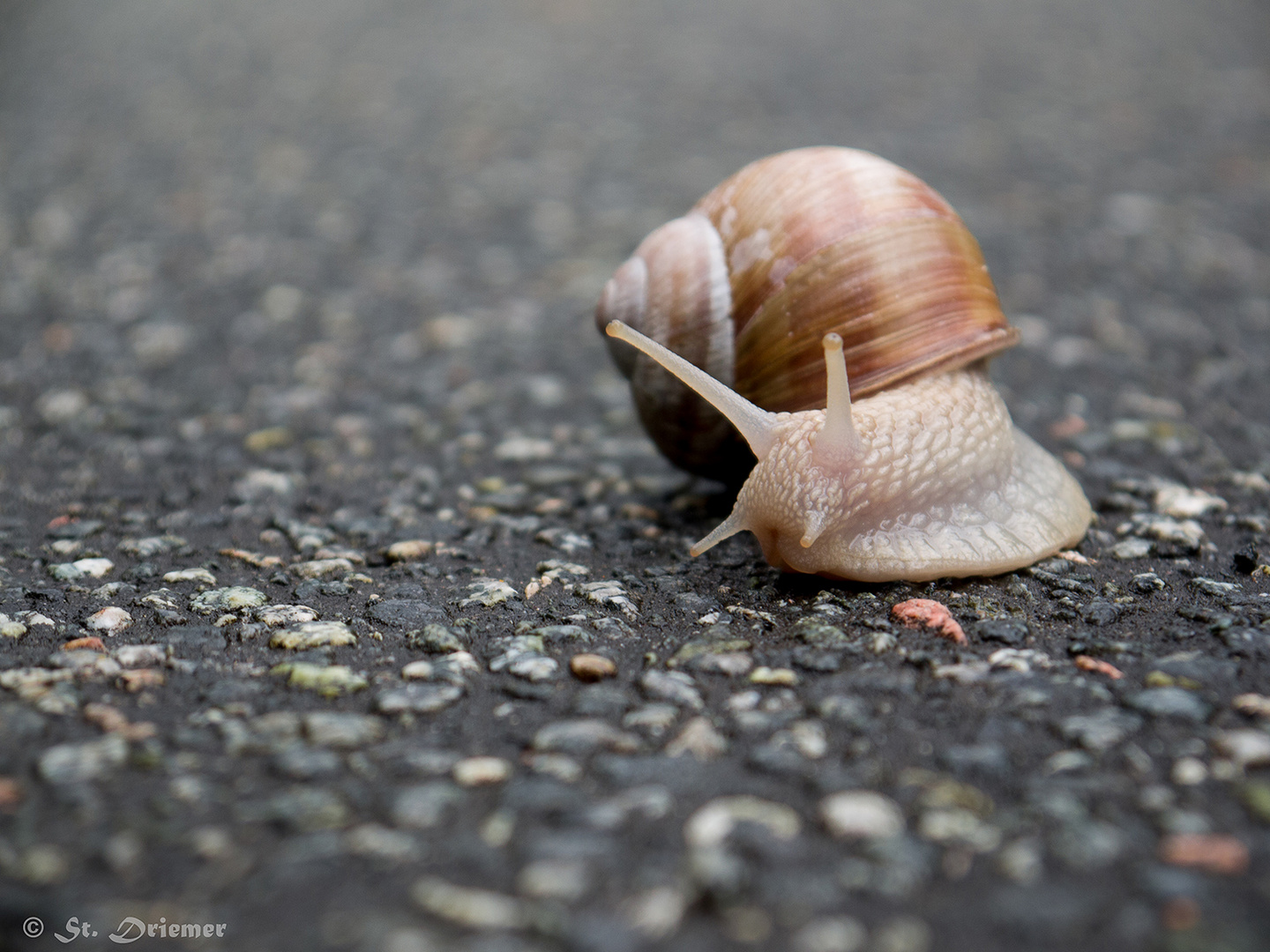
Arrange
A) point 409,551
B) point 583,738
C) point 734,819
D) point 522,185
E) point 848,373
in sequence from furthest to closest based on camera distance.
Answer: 1. point 522,185
2. point 409,551
3. point 848,373
4. point 583,738
5. point 734,819

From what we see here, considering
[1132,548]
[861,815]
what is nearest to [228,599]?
[861,815]

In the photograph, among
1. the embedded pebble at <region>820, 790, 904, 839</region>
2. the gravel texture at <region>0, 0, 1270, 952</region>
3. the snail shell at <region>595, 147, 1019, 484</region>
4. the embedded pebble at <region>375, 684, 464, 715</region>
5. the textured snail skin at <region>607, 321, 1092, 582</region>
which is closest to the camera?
the gravel texture at <region>0, 0, 1270, 952</region>

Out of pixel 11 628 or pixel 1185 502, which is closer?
pixel 11 628

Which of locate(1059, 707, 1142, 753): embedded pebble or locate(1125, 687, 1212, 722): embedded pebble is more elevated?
locate(1125, 687, 1212, 722): embedded pebble

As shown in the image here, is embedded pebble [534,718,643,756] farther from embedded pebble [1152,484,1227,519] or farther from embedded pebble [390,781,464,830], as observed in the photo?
embedded pebble [1152,484,1227,519]

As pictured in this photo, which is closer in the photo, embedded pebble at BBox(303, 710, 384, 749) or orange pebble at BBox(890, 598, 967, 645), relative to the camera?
embedded pebble at BBox(303, 710, 384, 749)

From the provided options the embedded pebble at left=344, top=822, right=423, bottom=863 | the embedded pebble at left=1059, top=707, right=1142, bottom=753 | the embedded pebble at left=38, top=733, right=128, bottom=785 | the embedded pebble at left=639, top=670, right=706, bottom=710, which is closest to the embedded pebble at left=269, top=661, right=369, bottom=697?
the embedded pebble at left=38, top=733, right=128, bottom=785

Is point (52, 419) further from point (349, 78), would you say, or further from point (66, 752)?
point (349, 78)

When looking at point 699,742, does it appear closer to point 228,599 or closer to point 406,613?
point 406,613
